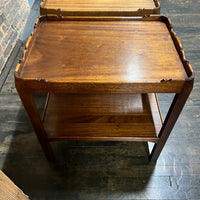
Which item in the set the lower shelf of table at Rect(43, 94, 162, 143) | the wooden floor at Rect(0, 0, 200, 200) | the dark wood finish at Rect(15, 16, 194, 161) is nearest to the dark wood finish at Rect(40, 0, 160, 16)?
the dark wood finish at Rect(15, 16, 194, 161)

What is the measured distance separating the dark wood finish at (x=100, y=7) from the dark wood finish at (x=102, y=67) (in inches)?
8.6

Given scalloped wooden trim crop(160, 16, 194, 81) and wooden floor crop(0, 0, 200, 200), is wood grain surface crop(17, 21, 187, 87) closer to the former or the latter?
scalloped wooden trim crop(160, 16, 194, 81)

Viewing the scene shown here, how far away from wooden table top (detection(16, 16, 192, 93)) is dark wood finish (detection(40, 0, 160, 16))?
226 mm

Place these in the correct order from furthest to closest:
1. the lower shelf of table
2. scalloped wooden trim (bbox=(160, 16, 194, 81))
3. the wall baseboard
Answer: the wall baseboard → the lower shelf of table → scalloped wooden trim (bbox=(160, 16, 194, 81))

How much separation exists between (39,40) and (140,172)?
0.85m

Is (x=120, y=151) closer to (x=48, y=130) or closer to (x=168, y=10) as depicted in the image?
(x=48, y=130)

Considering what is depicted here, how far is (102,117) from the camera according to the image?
3.21ft

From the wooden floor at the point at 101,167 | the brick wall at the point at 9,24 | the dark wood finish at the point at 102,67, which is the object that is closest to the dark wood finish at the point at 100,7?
the dark wood finish at the point at 102,67

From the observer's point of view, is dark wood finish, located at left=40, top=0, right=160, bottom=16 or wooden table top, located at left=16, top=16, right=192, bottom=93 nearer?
wooden table top, located at left=16, top=16, right=192, bottom=93

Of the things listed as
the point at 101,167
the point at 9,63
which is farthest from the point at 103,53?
the point at 9,63

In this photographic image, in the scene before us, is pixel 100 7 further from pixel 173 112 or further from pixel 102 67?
pixel 173 112

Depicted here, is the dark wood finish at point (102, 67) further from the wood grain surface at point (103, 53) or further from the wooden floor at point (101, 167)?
the wooden floor at point (101, 167)

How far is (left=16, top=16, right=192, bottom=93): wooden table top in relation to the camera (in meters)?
0.65

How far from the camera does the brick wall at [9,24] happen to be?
1528 millimetres
